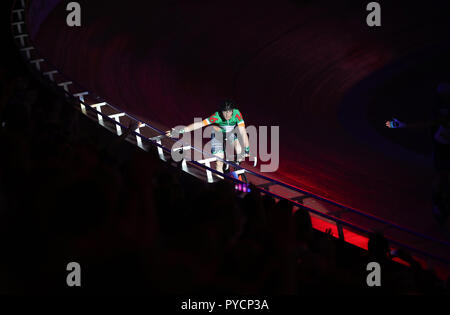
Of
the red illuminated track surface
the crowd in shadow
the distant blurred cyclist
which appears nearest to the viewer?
the crowd in shadow

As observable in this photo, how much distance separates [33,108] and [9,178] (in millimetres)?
2093

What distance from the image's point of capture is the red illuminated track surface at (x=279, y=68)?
6.66 meters

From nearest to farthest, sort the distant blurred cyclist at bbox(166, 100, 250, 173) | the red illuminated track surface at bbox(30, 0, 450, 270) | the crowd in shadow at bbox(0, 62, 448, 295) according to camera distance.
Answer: the crowd in shadow at bbox(0, 62, 448, 295), the distant blurred cyclist at bbox(166, 100, 250, 173), the red illuminated track surface at bbox(30, 0, 450, 270)

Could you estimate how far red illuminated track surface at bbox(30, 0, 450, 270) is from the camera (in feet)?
21.8

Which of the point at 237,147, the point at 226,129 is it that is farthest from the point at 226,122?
the point at 237,147

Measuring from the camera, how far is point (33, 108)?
4.24 meters

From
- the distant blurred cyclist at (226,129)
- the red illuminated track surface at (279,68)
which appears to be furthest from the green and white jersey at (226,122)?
the red illuminated track surface at (279,68)

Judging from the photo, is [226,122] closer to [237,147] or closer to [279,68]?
[237,147]

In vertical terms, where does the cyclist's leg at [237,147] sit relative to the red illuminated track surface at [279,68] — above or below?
below

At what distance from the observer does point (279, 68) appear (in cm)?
986

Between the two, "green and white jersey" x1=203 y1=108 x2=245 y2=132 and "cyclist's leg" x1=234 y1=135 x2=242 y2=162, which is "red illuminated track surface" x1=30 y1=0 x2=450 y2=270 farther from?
"green and white jersey" x1=203 y1=108 x2=245 y2=132

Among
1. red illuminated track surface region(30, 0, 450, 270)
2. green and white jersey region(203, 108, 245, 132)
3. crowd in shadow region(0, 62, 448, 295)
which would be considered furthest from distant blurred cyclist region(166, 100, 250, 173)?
crowd in shadow region(0, 62, 448, 295)

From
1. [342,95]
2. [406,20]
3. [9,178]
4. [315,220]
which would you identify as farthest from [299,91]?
[9,178]

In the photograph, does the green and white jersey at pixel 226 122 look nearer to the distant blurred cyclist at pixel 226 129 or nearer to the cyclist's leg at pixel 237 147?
the distant blurred cyclist at pixel 226 129
